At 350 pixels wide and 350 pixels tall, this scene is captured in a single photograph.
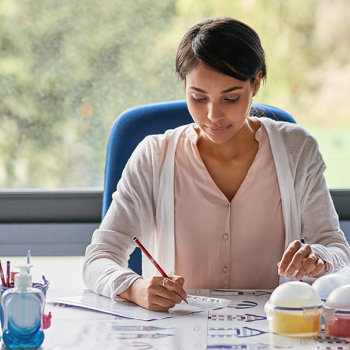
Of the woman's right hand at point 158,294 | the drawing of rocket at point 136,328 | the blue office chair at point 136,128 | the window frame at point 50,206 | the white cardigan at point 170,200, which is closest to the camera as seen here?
the drawing of rocket at point 136,328

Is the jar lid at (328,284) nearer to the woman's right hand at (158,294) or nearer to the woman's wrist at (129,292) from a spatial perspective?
the woman's right hand at (158,294)

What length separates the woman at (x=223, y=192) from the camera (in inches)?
49.9

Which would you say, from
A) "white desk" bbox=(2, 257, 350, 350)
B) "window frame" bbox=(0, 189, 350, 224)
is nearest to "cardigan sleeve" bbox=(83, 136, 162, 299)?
"white desk" bbox=(2, 257, 350, 350)

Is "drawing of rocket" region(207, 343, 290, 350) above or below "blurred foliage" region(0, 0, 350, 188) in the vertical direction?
below

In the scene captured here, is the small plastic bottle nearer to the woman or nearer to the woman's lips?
the woman

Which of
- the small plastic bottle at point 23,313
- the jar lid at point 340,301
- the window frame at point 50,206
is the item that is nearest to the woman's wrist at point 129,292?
the small plastic bottle at point 23,313

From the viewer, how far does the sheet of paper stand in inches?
38.0

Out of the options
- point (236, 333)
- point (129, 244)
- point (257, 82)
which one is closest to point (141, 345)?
point (236, 333)

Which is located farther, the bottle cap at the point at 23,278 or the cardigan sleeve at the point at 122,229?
the cardigan sleeve at the point at 122,229

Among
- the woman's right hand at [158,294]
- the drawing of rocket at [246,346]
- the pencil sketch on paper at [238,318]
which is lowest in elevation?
the drawing of rocket at [246,346]

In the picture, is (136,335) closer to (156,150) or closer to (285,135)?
(156,150)

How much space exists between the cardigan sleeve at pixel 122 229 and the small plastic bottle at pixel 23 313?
0.30 meters

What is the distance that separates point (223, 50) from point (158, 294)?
594mm

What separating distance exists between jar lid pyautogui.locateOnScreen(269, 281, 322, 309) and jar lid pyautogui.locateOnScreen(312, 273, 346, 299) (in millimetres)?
51
